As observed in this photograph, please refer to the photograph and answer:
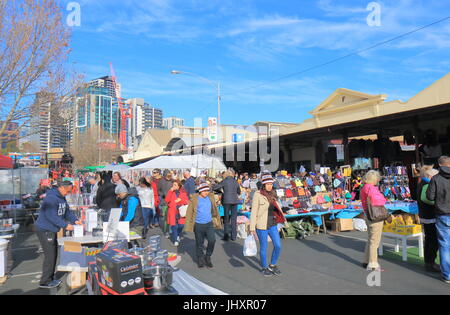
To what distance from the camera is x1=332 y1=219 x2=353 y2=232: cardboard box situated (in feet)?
34.4

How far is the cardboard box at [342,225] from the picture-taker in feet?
34.4

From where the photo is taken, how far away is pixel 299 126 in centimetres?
2027

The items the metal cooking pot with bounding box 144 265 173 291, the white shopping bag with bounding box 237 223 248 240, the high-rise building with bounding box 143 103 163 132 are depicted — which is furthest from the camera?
the high-rise building with bounding box 143 103 163 132

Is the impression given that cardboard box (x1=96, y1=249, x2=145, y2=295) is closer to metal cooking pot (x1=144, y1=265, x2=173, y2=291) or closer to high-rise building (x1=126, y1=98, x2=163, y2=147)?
metal cooking pot (x1=144, y1=265, x2=173, y2=291)

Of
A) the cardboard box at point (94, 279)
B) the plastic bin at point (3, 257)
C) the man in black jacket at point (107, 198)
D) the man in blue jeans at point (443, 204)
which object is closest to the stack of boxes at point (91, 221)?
the man in black jacket at point (107, 198)

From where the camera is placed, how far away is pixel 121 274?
365cm

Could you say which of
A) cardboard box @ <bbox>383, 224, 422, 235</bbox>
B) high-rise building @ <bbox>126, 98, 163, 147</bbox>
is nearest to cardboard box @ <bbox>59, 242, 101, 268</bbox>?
cardboard box @ <bbox>383, 224, 422, 235</bbox>

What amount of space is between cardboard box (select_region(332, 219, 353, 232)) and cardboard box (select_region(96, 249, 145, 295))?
7996 mm

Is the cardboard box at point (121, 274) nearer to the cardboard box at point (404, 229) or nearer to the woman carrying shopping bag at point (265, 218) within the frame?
the woman carrying shopping bag at point (265, 218)

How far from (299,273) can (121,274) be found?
371 cm

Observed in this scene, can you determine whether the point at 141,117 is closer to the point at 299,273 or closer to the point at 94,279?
the point at 299,273

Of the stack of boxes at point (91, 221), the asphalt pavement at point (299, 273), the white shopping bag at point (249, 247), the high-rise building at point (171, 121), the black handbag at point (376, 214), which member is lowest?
the asphalt pavement at point (299, 273)

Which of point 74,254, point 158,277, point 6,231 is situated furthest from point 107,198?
point 158,277

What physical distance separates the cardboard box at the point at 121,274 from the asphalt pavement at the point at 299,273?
6.56 ft
